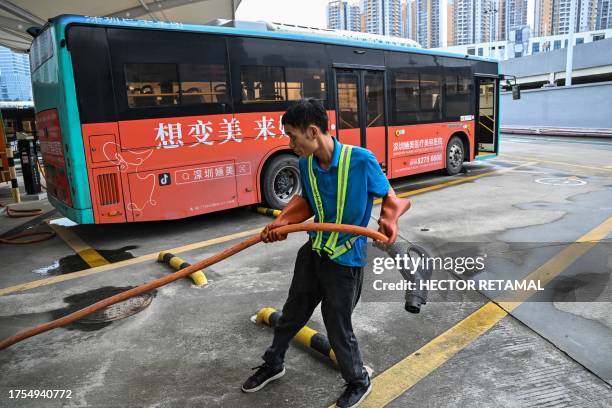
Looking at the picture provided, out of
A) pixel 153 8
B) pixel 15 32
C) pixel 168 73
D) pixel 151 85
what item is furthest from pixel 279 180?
pixel 15 32

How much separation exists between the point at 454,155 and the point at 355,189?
960cm

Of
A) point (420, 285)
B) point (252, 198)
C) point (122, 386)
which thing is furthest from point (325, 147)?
point (252, 198)

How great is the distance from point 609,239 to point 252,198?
5.03 m

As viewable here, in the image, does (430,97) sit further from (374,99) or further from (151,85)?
(151,85)

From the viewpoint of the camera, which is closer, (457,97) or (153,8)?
(457,97)

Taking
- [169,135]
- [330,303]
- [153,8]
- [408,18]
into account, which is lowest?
[330,303]

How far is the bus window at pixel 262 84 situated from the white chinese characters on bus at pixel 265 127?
1.05 feet

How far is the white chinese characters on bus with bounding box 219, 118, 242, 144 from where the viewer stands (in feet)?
22.9

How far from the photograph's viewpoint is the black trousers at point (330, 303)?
2.51 meters

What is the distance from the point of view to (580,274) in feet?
15.1

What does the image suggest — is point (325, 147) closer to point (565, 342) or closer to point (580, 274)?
point (565, 342)

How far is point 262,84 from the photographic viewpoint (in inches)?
291

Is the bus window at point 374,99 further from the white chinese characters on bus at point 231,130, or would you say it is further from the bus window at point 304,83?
the white chinese characters on bus at point 231,130

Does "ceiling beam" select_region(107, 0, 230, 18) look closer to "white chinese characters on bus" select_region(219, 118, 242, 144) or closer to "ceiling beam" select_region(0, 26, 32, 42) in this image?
"ceiling beam" select_region(0, 26, 32, 42)
